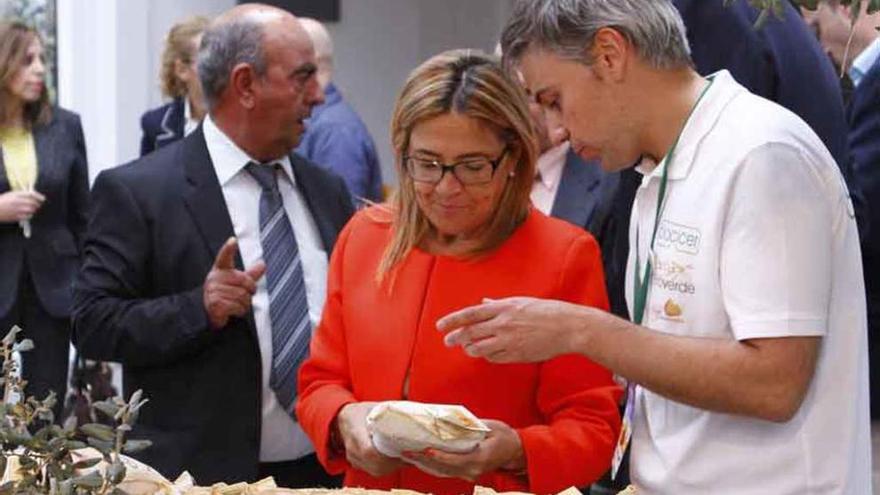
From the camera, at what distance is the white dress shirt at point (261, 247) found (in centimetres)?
384

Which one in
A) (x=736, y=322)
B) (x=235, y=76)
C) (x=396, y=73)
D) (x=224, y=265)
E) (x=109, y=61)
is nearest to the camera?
(x=736, y=322)

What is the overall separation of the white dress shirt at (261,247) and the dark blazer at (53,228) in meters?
2.71

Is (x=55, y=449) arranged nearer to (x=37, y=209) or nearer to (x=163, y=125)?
(x=37, y=209)

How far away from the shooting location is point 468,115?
300cm

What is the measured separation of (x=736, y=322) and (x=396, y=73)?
6602 mm

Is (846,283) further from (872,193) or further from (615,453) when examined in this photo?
(872,193)

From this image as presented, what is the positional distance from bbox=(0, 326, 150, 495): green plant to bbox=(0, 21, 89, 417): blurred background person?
4439mm

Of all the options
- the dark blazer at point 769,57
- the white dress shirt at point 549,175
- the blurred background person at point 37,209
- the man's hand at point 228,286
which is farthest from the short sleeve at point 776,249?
the blurred background person at point 37,209

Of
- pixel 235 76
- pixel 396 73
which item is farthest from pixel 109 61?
pixel 235 76

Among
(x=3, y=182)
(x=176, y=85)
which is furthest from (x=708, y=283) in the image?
(x=176, y=85)

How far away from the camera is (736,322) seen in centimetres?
253

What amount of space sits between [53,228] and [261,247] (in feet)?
9.85

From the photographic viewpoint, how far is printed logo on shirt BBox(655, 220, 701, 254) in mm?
2580

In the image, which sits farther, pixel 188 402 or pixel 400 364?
pixel 188 402
